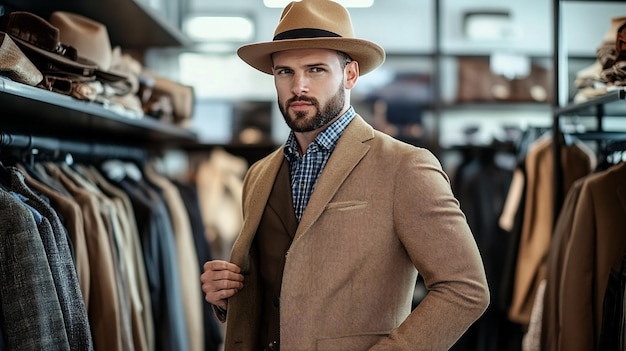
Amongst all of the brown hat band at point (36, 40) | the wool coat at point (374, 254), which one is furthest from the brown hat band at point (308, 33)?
the brown hat band at point (36, 40)

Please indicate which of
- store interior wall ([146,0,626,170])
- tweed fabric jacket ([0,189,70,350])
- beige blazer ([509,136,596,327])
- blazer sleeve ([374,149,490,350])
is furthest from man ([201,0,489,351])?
store interior wall ([146,0,626,170])

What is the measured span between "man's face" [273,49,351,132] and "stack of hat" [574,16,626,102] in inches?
36.0

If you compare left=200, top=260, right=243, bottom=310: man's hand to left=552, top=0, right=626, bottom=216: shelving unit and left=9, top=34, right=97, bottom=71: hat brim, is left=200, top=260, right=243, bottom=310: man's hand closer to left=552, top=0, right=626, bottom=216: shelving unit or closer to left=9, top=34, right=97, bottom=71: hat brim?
left=9, top=34, right=97, bottom=71: hat brim

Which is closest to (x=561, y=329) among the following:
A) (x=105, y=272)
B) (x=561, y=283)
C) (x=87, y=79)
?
(x=561, y=283)

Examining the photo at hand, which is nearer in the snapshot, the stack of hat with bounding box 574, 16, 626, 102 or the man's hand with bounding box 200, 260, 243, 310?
the man's hand with bounding box 200, 260, 243, 310

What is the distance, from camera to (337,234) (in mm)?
1885

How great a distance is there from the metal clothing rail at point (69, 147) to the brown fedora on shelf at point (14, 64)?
329 millimetres

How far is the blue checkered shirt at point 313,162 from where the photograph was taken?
200cm

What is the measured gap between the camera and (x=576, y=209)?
8.52ft

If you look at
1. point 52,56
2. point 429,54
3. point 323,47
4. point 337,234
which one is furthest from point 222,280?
point 429,54

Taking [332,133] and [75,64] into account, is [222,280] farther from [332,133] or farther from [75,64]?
[75,64]

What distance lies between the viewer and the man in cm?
178

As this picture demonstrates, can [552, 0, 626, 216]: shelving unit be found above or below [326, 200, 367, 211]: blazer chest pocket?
above

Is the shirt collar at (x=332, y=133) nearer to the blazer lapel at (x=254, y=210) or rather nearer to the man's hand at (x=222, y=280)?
the blazer lapel at (x=254, y=210)
